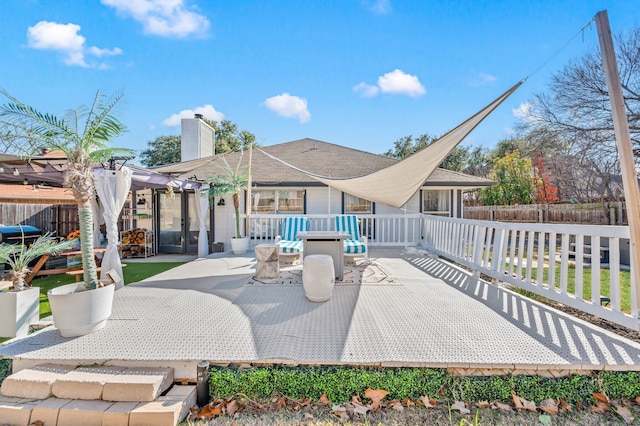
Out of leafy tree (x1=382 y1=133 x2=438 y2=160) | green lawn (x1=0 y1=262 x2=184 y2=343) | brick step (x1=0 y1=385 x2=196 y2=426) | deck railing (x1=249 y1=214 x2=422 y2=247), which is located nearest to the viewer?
brick step (x1=0 y1=385 x2=196 y2=426)

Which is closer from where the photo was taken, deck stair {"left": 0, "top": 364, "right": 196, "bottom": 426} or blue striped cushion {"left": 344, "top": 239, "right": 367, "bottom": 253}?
deck stair {"left": 0, "top": 364, "right": 196, "bottom": 426}

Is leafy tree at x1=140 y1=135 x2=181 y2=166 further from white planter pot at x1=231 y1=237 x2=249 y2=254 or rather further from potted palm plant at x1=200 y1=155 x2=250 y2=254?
white planter pot at x1=231 y1=237 x2=249 y2=254

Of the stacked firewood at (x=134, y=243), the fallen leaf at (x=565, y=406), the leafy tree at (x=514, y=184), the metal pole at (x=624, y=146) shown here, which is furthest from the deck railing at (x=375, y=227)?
the leafy tree at (x=514, y=184)

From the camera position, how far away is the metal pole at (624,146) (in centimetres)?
246

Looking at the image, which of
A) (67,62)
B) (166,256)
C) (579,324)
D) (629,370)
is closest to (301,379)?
(629,370)

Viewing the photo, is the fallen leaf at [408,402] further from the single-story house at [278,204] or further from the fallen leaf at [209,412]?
the single-story house at [278,204]

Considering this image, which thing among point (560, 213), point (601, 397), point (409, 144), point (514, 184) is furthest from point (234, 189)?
point (409, 144)

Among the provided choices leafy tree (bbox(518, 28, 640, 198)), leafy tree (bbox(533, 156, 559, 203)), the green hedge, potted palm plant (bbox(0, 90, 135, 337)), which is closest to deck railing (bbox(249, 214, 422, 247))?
potted palm plant (bbox(0, 90, 135, 337))

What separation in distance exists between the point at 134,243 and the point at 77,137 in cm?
714

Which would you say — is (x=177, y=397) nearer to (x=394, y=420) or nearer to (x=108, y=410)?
(x=108, y=410)

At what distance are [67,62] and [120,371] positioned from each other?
11.2 m

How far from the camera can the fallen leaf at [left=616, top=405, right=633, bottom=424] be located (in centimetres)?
208

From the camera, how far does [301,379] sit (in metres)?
2.31

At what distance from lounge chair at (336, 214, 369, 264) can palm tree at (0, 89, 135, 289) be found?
13.2 feet
